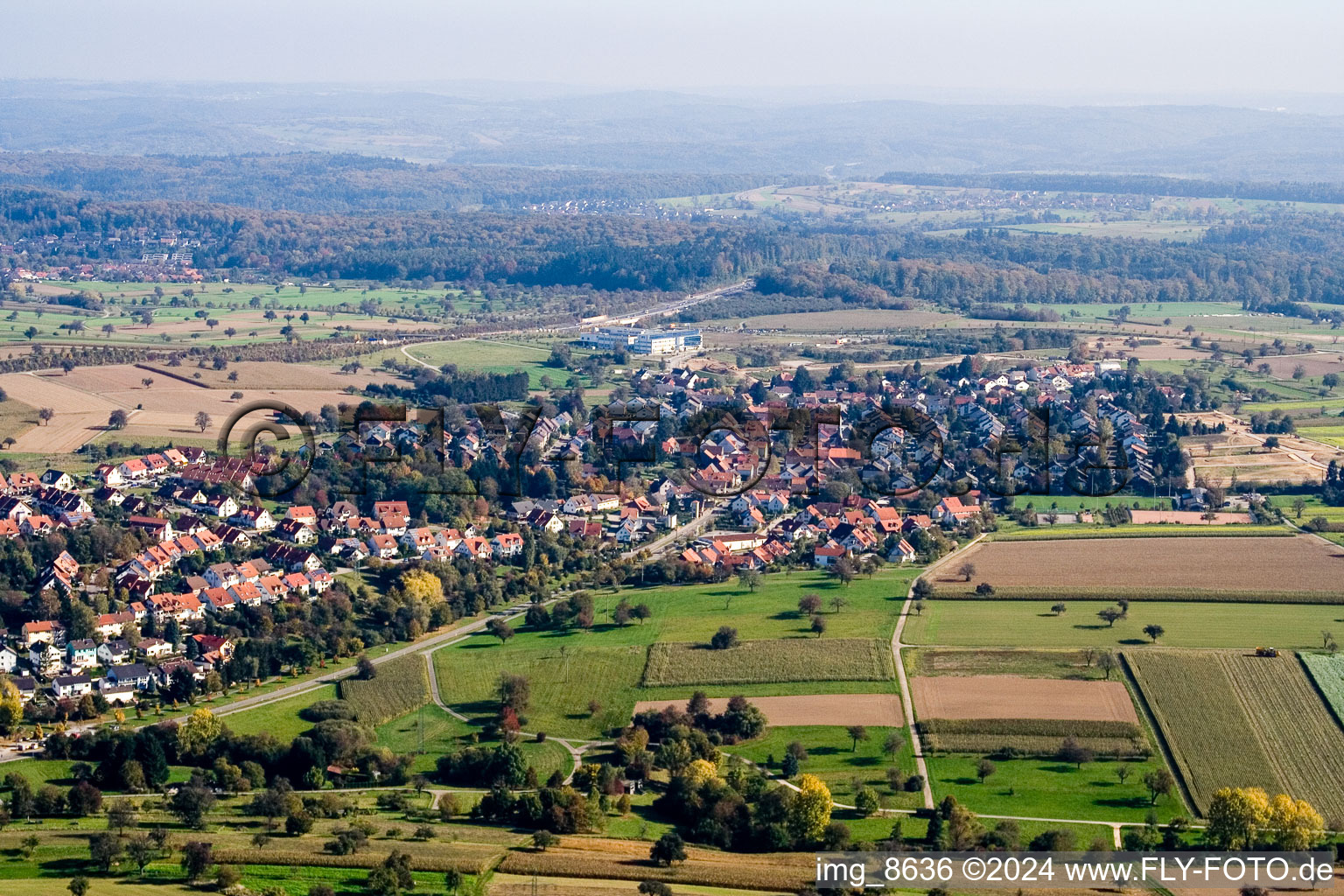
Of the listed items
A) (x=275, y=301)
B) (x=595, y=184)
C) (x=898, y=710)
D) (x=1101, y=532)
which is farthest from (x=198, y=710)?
(x=595, y=184)

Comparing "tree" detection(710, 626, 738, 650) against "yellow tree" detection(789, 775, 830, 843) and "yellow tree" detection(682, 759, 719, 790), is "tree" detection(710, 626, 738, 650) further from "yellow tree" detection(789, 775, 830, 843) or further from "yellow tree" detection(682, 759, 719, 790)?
"yellow tree" detection(789, 775, 830, 843)

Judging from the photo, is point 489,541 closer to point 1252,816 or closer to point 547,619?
point 547,619

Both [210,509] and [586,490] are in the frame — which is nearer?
[210,509]

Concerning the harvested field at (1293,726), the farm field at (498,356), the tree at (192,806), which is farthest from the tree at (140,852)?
the farm field at (498,356)

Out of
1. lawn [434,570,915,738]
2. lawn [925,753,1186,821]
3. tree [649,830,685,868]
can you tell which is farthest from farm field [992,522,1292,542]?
tree [649,830,685,868]

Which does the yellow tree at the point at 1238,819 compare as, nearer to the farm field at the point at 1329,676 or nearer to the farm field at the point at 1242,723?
the farm field at the point at 1242,723
